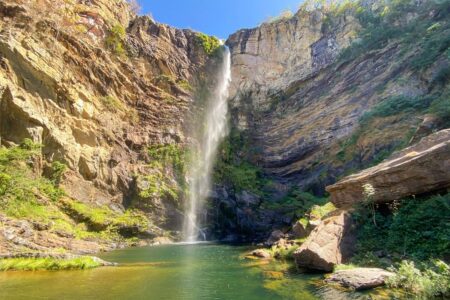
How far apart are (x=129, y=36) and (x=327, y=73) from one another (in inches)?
1271

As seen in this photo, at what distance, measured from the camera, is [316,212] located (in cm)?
2550

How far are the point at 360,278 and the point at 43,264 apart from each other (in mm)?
14952

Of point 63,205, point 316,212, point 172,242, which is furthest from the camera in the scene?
point 172,242

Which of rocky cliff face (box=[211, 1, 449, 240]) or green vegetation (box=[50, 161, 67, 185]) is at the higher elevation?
rocky cliff face (box=[211, 1, 449, 240])

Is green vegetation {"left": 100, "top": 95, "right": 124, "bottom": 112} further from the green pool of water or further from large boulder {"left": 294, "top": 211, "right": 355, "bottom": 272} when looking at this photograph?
large boulder {"left": 294, "top": 211, "right": 355, "bottom": 272}

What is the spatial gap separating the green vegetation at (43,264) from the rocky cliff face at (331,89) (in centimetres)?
2130

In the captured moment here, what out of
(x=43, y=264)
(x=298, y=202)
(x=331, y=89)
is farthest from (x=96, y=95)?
(x=331, y=89)

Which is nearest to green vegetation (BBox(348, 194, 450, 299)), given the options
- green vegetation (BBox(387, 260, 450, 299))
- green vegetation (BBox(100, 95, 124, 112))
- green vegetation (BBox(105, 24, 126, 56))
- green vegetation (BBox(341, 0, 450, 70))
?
green vegetation (BBox(387, 260, 450, 299))

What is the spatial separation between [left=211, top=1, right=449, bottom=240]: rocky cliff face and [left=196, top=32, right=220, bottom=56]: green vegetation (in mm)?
3893

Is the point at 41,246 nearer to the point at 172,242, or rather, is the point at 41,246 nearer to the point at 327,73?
the point at 172,242

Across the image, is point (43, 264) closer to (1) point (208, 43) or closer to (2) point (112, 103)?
(2) point (112, 103)

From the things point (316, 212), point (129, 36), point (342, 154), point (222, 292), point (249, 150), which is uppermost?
point (129, 36)

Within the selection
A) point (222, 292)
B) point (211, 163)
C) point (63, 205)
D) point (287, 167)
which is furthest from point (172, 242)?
point (222, 292)

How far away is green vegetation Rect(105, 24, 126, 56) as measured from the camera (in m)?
50.9
